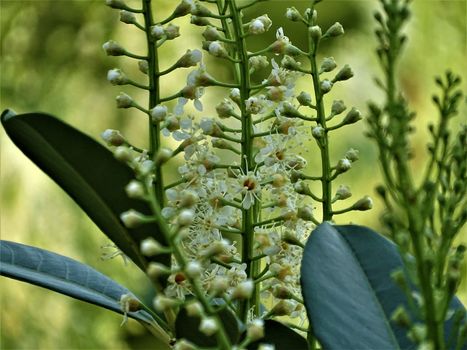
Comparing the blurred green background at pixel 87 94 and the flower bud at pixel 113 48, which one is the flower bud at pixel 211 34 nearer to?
Result: the flower bud at pixel 113 48

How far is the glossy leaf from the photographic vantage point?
1.22 ft

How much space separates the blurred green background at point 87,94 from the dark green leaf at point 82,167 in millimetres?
2186

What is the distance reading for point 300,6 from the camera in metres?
3.11

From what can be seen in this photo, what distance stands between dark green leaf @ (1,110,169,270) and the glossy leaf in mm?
81

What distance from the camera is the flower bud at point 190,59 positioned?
0.49 metres

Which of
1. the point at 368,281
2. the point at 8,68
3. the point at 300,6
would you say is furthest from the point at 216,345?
the point at 300,6

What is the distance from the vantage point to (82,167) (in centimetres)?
44

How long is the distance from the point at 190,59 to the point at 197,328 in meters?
0.17

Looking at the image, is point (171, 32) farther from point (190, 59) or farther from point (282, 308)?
point (282, 308)

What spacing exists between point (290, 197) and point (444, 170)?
188 millimetres

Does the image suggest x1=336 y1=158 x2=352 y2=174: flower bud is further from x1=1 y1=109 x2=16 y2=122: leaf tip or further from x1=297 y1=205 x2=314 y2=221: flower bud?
x1=1 y1=109 x2=16 y2=122: leaf tip

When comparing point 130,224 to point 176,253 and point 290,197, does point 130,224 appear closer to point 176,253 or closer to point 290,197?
point 176,253

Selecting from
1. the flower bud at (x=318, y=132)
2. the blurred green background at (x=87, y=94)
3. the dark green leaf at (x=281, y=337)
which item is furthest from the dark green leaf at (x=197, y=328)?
the blurred green background at (x=87, y=94)

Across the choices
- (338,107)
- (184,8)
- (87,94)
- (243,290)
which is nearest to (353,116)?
(338,107)
